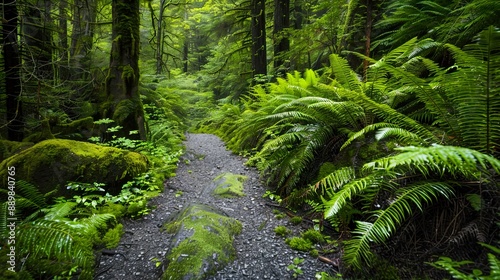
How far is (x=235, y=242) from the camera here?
2.69 metres

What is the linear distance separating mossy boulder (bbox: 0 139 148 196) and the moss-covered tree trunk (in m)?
1.51

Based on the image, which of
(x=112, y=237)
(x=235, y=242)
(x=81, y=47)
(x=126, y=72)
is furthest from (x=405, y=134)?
(x=81, y=47)

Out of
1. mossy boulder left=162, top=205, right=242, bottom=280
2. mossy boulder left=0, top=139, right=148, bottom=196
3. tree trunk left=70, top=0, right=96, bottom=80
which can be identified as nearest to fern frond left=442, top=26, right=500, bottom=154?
mossy boulder left=162, top=205, right=242, bottom=280

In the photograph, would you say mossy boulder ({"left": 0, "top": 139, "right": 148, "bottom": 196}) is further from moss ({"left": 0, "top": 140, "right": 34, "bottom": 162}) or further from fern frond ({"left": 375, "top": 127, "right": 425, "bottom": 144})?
fern frond ({"left": 375, "top": 127, "right": 425, "bottom": 144})

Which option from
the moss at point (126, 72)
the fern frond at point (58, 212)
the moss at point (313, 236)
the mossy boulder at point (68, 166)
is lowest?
the moss at point (313, 236)

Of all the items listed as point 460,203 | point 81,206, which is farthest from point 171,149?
point 460,203

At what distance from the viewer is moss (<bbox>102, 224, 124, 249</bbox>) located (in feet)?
8.75

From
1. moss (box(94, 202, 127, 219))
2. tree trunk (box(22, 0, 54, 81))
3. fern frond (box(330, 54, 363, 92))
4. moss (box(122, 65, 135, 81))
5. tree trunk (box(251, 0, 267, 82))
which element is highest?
tree trunk (box(251, 0, 267, 82))

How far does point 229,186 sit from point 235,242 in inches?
53.6

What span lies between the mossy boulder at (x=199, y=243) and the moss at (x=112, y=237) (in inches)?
20.8

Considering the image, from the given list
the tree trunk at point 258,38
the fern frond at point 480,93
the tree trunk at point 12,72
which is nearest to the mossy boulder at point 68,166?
the tree trunk at point 12,72

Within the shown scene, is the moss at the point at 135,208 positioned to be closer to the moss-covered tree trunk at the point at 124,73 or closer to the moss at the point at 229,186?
the moss at the point at 229,186

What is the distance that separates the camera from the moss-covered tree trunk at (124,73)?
17.2 ft

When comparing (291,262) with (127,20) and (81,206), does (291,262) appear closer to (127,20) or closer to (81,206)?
(81,206)
